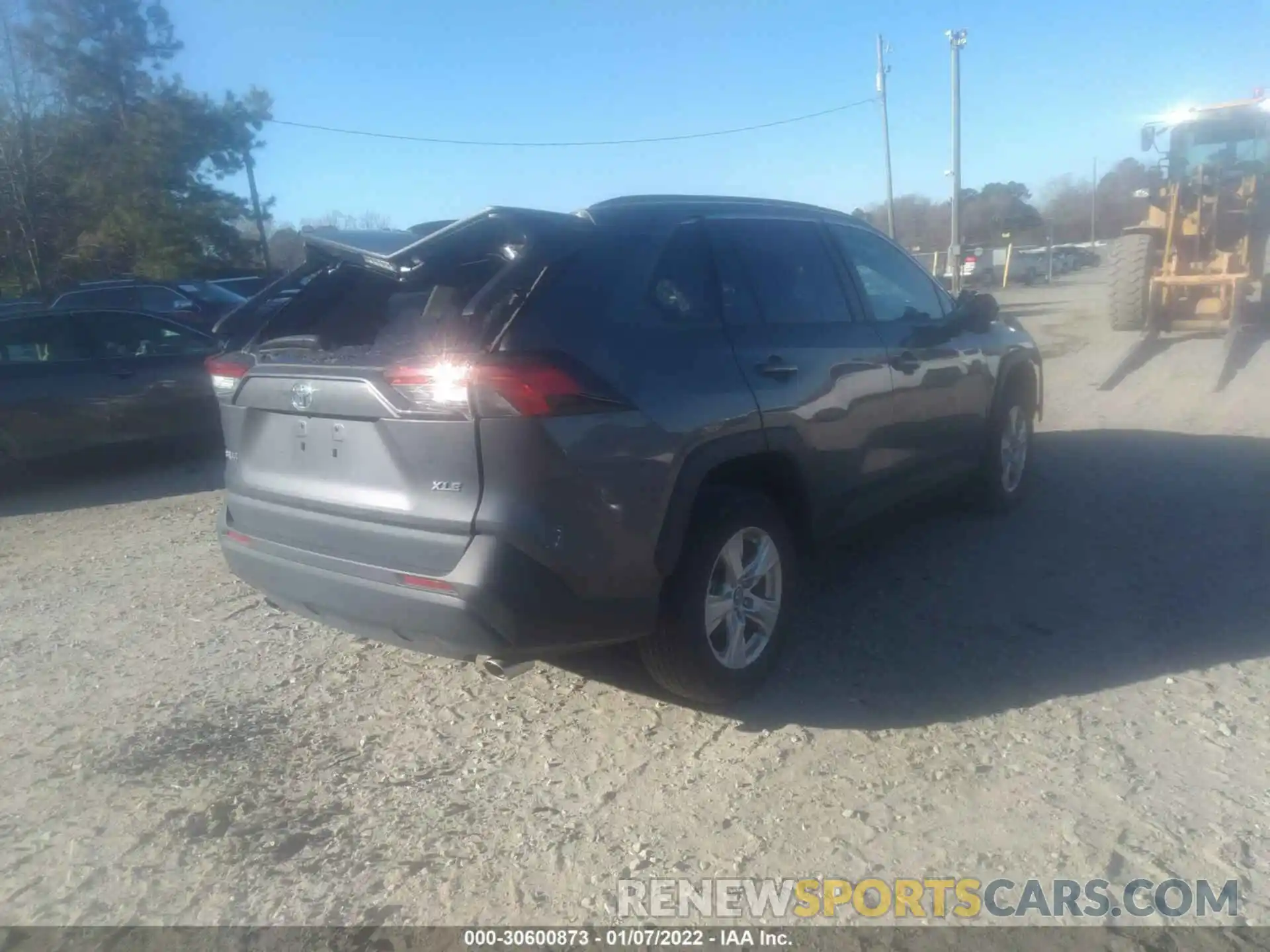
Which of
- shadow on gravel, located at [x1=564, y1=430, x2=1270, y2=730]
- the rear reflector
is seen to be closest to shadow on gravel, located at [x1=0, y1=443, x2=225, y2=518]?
shadow on gravel, located at [x1=564, y1=430, x2=1270, y2=730]

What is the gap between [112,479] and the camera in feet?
28.8

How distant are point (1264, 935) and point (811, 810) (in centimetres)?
121

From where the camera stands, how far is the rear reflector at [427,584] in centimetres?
301

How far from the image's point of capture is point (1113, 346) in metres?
13.0

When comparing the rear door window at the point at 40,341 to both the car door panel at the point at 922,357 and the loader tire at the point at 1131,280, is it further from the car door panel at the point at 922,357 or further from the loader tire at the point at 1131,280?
the loader tire at the point at 1131,280

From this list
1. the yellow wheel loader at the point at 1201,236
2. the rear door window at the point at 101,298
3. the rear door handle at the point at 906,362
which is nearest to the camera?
the rear door handle at the point at 906,362

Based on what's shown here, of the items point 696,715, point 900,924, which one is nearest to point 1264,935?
point 900,924

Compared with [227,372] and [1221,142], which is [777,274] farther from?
[1221,142]

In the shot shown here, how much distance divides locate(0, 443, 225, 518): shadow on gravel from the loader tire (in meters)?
11.3

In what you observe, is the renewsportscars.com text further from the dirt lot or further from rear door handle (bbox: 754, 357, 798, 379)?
rear door handle (bbox: 754, 357, 798, 379)

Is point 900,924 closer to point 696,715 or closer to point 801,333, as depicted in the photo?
point 696,715

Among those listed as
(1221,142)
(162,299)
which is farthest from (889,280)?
(162,299)

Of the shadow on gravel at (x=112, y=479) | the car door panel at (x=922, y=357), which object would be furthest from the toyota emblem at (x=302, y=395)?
the shadow on gravel at (x=112, y=479)

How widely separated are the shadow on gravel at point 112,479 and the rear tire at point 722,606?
18.5 ft
